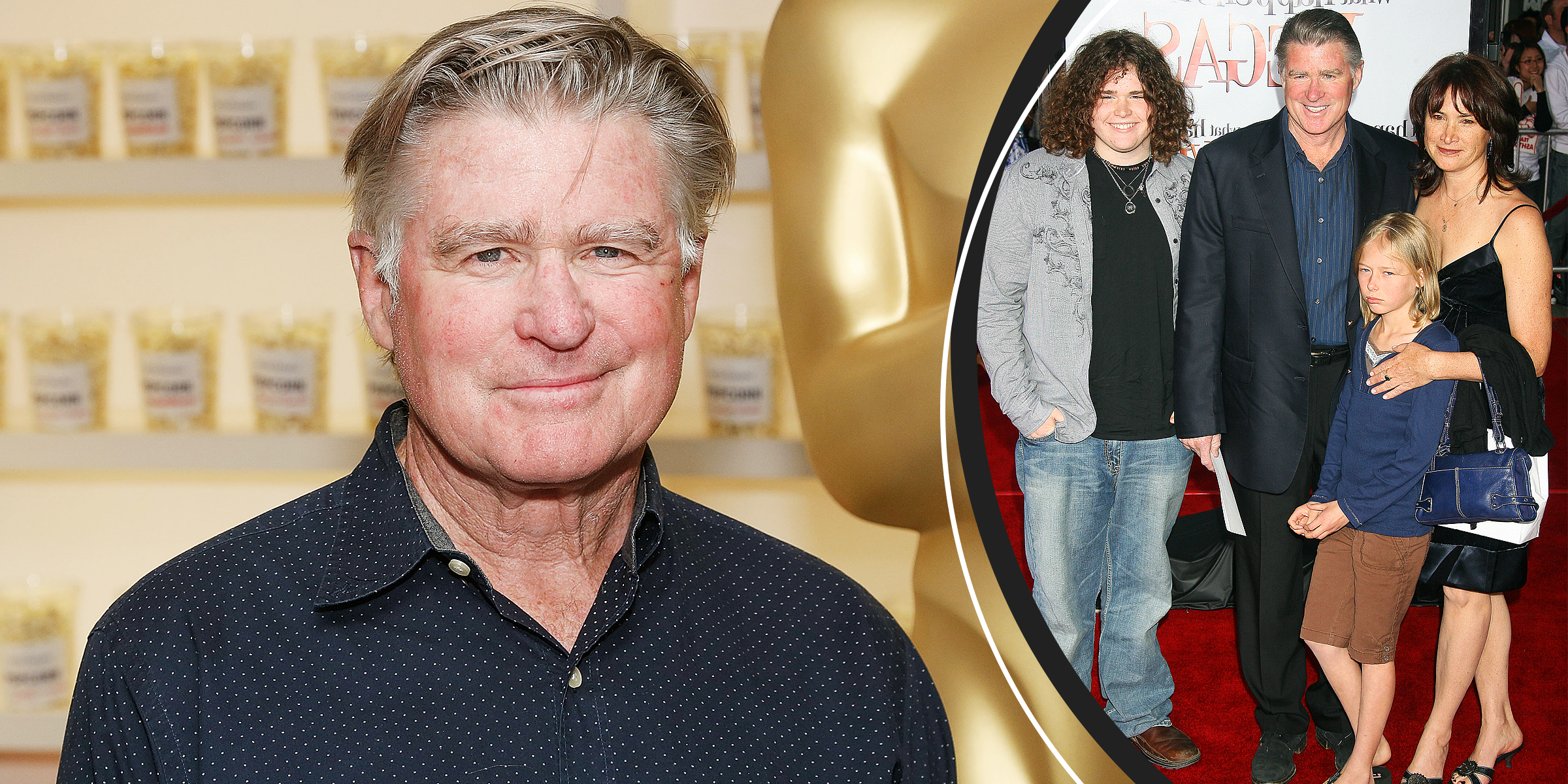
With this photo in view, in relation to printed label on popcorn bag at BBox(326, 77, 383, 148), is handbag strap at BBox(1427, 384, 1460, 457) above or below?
below

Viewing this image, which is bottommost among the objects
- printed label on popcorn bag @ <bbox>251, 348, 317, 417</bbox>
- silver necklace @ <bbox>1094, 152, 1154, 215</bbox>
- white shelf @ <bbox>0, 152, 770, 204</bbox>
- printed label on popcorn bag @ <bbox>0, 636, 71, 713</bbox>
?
printed label on popcorn bag @ <bbox>0, 636, 71, 713</bbox>

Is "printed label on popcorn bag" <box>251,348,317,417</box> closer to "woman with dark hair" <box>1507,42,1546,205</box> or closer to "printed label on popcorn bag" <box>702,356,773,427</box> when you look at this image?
"printed label on popcorn bag" <box>702,356,773,427</box>

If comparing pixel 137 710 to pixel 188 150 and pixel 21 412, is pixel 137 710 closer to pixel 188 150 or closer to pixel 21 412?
pixel 188 150

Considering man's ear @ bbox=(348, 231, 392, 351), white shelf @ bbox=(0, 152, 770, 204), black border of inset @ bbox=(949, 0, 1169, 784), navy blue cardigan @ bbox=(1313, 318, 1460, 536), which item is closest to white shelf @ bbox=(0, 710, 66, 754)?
white shelf @ bbox=(0, 152, 770, 204)

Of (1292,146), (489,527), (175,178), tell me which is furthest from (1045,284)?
(175,178)

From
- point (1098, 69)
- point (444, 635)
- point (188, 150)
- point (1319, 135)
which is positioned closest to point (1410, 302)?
point (1319, 135)

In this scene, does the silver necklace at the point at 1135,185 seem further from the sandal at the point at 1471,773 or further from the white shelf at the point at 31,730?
the white shelf at the point at 31,730

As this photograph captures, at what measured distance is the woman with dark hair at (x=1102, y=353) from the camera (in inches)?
32.3

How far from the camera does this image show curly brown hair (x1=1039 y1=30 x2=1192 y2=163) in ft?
2.68

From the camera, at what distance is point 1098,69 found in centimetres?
83

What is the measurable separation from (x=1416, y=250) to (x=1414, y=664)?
27 centimetres

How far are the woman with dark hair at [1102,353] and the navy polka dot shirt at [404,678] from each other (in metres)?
0.19

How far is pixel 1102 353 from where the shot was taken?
0.83 metres

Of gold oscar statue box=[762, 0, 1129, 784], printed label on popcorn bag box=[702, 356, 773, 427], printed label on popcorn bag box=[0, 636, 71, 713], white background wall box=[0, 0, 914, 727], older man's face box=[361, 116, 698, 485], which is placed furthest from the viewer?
white background wall box=[0, 0, 914, 727]
